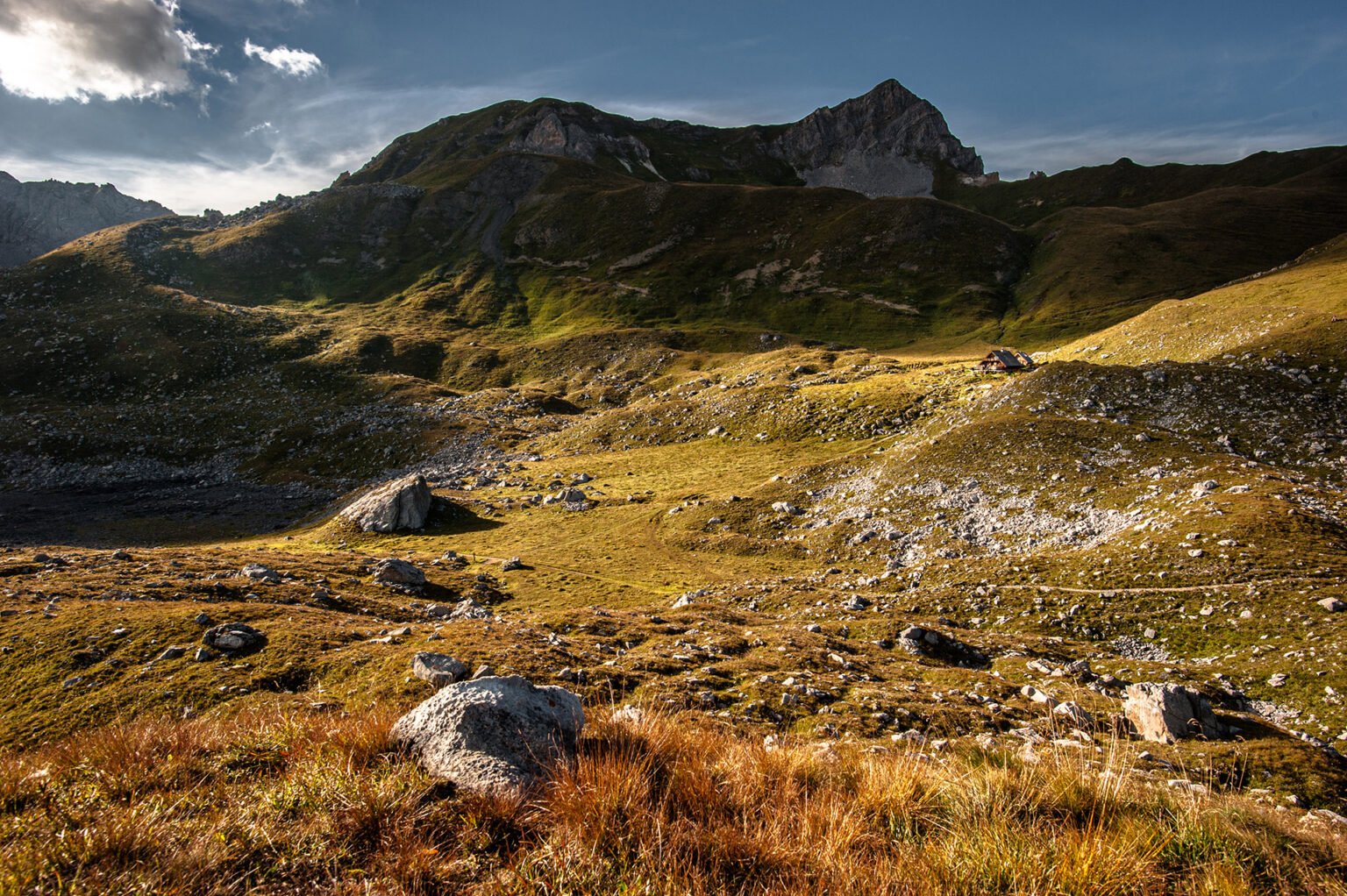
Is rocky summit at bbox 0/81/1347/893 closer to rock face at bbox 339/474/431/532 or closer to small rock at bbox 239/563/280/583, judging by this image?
small rock at bbox 239/563/280/583

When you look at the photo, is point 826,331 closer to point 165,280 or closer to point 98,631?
point 98,631

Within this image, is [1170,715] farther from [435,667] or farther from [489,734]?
[435,667]

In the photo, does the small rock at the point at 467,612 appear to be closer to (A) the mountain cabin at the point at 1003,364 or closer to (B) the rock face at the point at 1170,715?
(B) the rock face at the point at 1170,715

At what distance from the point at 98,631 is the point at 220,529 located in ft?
145

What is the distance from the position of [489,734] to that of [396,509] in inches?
1810

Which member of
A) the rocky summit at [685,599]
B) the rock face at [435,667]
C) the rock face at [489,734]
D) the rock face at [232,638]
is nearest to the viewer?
the rocky summit at [685,599]

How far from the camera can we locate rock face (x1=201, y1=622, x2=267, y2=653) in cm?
1573

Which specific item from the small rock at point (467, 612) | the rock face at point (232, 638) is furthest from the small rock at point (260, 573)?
the rock face at point (232, 638)

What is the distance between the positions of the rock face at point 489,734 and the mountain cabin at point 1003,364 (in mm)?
61296

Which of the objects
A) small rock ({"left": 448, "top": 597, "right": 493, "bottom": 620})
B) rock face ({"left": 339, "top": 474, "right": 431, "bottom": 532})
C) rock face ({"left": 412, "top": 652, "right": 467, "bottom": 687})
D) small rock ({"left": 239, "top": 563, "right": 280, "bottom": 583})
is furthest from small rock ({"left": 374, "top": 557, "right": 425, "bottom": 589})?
rock face ({"left": 412, "top": 652, "right": 467, "bottom": 687})

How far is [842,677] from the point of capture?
678 inches

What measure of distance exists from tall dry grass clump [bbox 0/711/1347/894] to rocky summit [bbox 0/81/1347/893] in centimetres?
4

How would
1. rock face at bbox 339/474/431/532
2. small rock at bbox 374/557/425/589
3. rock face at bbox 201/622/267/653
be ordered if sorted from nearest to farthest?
rock face at bbox 201/622/267/653 < small rock at bbox 374/557/425/589 < rock face at bbox 339/474/431/532

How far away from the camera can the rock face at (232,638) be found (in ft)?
51.6
